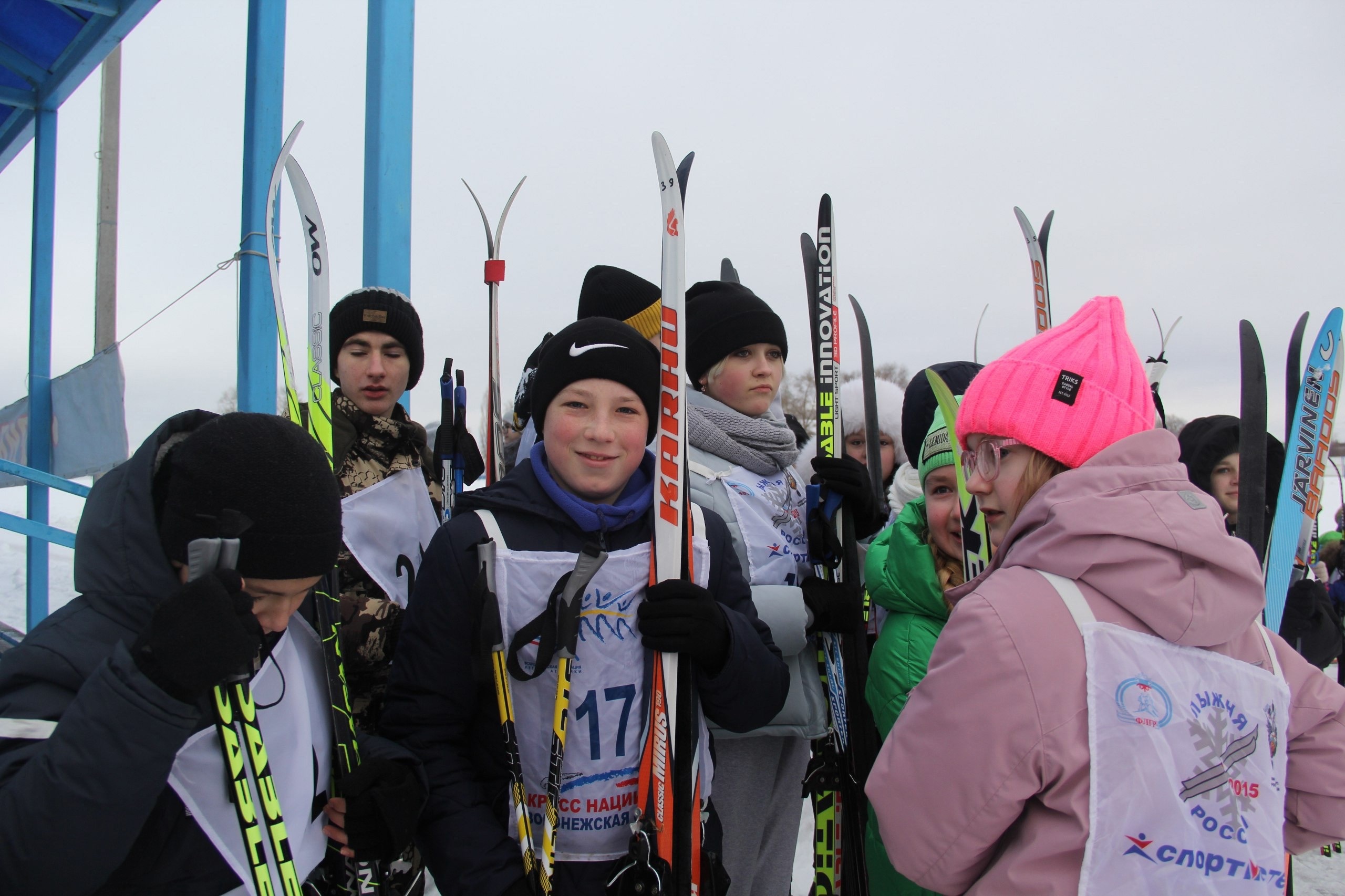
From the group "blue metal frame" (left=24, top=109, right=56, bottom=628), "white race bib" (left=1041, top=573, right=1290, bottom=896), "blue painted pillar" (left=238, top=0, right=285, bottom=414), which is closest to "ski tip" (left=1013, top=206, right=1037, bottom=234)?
"white race bib" (left=1041, top=573, right=1290, bottom=896)

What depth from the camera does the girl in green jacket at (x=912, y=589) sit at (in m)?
1.98

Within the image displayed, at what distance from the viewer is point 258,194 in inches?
166

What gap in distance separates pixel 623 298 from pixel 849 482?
1.15 metres

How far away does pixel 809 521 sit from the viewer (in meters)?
2.40

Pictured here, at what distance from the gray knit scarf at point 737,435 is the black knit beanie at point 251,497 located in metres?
1.27

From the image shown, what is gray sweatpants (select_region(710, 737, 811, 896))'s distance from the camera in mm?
2154

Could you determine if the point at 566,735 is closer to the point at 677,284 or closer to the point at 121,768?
the point at 121,768

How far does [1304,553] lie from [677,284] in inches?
107

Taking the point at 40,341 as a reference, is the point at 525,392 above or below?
below

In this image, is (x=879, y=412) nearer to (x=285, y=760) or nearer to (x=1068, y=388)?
(x=1068, y=388)

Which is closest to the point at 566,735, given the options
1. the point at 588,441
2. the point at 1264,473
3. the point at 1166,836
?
the point at 588,441

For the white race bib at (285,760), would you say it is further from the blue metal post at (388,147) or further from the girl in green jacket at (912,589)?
the blue metal post at (388,147)

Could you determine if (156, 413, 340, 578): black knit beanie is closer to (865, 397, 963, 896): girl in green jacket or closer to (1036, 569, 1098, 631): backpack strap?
(1036, 569, 1098, 631): backpack strap

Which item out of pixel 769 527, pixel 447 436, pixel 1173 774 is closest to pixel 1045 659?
pixel 1173 774
